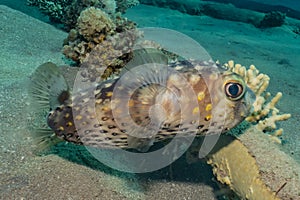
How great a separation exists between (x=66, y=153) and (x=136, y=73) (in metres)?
1.34

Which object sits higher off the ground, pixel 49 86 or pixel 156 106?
pixel 156 106

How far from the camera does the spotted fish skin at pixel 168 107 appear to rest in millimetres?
1978

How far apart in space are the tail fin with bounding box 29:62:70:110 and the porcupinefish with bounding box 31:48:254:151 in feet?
0.46

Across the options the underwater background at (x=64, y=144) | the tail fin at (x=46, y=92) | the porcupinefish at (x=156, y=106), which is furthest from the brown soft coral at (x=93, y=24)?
the porcupinefish at (x=156, y=106)

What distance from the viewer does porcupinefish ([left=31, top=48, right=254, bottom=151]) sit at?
199 cm

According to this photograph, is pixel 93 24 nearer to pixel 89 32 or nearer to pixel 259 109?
pixel 89 32

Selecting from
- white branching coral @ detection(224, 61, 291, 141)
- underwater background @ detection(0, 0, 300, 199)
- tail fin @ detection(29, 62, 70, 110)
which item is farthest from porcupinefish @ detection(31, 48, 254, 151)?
white branching coral @ detection(224, 61, 291, 141)

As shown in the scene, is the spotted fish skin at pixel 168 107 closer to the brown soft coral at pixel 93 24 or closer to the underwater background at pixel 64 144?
the underwater background at pixel 64 144

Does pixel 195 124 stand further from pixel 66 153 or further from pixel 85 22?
pixel 85 22

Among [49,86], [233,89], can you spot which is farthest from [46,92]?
[233,89]

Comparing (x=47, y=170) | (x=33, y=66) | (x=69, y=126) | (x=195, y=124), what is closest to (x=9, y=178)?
(x=47, y=170)

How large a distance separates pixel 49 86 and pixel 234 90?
1.49 m

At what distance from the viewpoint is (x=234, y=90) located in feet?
6.55

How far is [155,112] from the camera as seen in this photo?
195 centimetres
